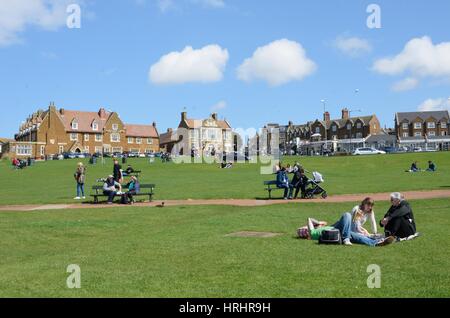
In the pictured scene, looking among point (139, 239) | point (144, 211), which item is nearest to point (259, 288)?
point (139, 239)

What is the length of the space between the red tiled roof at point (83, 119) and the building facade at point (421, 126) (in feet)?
220

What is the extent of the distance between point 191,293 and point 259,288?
1054mm

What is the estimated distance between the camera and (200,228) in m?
15.6

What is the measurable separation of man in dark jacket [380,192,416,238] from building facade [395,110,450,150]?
110824mm

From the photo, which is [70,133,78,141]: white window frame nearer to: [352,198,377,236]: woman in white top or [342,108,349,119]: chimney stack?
[342,108,349,119]: chimney stack

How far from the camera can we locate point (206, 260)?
1041 cm

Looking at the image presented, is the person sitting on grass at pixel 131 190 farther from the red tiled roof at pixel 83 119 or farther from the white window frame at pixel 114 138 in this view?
the white window frame at pixel 114 138

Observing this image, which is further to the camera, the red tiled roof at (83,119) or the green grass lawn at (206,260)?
the red tiled roof at (83,119)

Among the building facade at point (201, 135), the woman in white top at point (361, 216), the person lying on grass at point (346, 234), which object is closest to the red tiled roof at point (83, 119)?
the building facade at point (201, 135)

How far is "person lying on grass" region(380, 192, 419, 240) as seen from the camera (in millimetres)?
12633

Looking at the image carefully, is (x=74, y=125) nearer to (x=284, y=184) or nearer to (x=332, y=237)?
(x=284, y=184)

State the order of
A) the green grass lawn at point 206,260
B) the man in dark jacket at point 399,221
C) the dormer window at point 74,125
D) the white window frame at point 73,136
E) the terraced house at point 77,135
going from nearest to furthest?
the green grass lawn at point 206,260 → the man in dark jacket at point 399,221 → the terraced house at point 77,135 → the white window frame at point 73,136 → the dormer window at point 74,125

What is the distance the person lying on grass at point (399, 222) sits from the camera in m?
12.6
